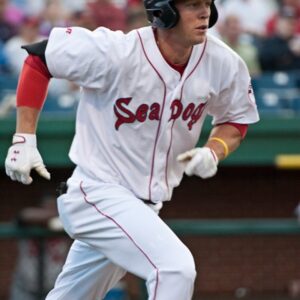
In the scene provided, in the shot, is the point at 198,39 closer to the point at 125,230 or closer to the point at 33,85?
the point at 33,85

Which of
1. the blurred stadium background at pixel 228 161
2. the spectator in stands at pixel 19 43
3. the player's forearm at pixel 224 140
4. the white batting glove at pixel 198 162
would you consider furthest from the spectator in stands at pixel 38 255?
the white batting glove at pixel 198 162

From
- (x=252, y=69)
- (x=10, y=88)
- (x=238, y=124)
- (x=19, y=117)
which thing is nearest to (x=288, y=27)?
(x=252, y=69)

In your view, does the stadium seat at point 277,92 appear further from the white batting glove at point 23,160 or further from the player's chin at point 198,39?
the white batting glove at point 23,160

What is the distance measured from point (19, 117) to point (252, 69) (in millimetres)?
4341

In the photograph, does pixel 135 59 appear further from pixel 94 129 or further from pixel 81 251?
pixel 81 251

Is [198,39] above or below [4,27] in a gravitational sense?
above

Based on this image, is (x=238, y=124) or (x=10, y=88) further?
(x=10, y=88)

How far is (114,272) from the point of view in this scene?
441cm

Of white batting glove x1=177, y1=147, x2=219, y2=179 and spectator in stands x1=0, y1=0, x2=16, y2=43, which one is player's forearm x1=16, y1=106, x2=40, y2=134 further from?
spectator in stands x1=0, y1=0, x2=16, y2=43

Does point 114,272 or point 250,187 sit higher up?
point 114,272

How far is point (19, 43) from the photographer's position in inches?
309

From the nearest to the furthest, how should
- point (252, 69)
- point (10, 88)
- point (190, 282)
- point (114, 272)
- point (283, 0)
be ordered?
1. point (190, 282)
2. point (114, 272)
3. point (10, 88)
4. point (252, 69)
5. point (283, 0)

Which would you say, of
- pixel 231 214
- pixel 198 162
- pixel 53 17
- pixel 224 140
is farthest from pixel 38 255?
pixel 198 162

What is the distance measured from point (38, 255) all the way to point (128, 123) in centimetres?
275
